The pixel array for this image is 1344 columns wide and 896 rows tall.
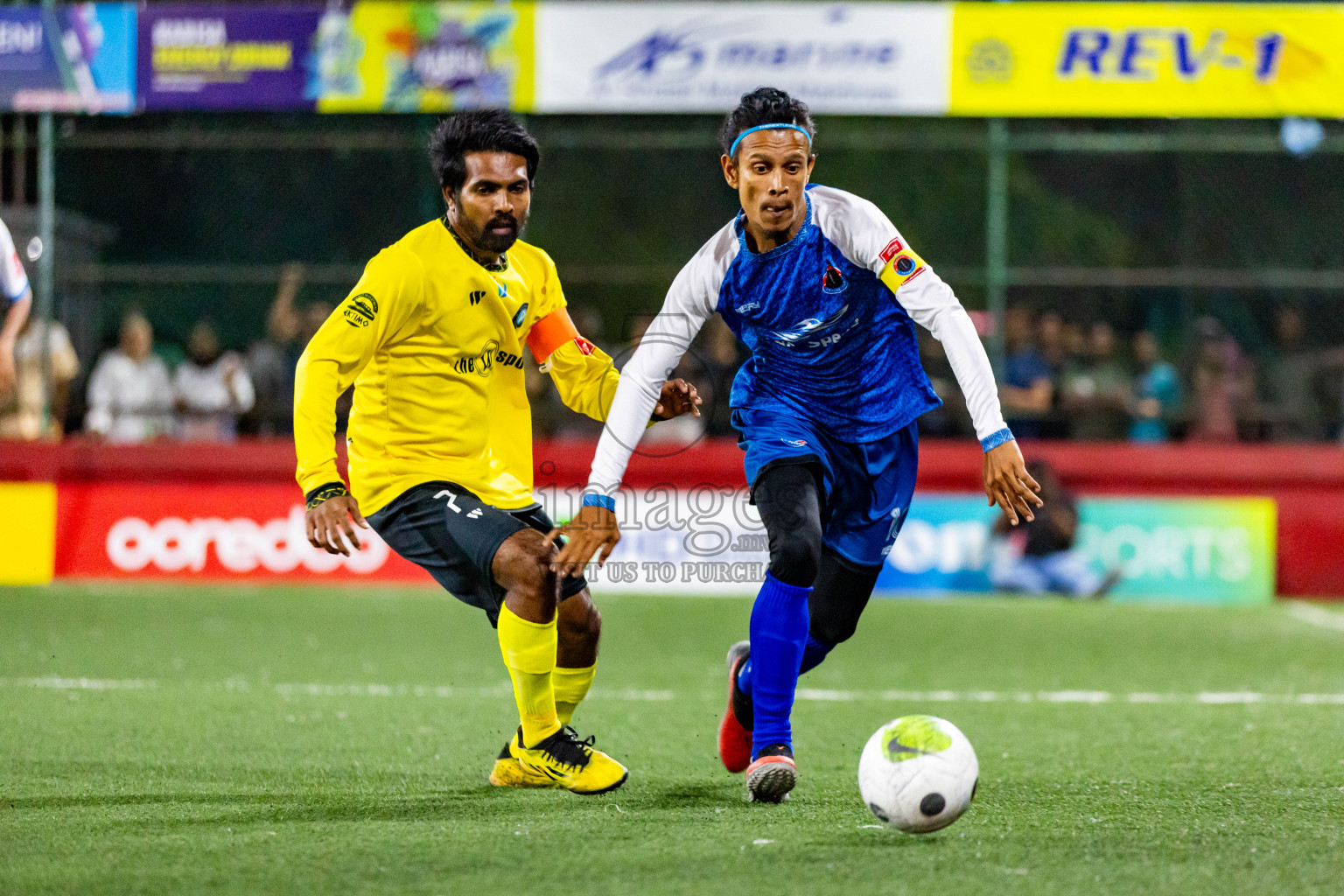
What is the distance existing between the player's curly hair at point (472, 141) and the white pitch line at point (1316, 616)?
23.6ft

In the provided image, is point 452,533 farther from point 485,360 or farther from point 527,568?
point 485,360

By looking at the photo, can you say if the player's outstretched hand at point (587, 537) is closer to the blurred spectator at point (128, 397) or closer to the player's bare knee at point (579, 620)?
the player's bare knee at point (579, 620)

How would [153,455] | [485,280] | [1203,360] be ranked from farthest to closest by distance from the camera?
[1203,360], [153,455], [485,280]

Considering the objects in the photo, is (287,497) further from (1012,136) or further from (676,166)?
(676,166)

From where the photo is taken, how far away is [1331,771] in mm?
5164

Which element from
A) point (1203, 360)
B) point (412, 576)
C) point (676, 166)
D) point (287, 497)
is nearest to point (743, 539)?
point (412, 576)

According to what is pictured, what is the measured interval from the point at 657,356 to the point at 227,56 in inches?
347

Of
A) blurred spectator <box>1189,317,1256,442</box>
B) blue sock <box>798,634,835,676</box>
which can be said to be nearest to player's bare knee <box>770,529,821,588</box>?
blue sock <box>798,634,835,676</box>

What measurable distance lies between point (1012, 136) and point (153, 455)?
7.56 m

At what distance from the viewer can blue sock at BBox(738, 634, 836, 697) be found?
4.95 meters

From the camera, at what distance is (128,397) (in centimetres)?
1215

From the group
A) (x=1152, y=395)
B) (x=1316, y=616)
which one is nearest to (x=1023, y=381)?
(x=1152, y=395)

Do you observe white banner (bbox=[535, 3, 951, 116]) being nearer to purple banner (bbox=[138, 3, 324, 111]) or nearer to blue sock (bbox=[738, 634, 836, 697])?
purple banner (bbox=[138, 3, 324, 111])

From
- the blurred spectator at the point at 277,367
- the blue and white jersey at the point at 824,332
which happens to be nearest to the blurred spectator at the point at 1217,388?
the blurred spectator at the point at 277,367
